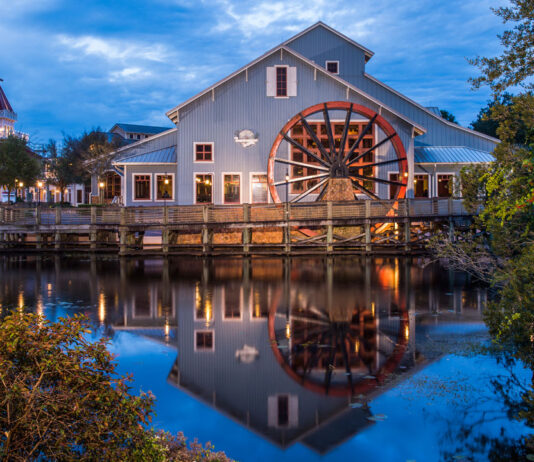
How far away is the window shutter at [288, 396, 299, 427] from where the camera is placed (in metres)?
5.83

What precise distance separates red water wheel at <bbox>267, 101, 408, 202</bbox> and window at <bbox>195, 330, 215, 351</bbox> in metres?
17.3

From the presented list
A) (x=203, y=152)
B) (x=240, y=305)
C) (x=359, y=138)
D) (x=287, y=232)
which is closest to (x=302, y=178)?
(x=359, y=138)

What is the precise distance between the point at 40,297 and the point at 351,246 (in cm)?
1468

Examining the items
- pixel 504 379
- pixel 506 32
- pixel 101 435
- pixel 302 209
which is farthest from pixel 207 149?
pixel 101 435

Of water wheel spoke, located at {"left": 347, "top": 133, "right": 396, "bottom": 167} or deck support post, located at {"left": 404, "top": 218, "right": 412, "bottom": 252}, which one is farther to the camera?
water wheel spoke, located at {"left": 347, "top": 133, "right": 396, "bottom": 167}

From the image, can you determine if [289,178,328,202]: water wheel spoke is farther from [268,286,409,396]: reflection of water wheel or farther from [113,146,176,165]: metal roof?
[268,286,409,396]: reflection of water wheel

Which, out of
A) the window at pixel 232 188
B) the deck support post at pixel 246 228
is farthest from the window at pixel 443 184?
the deck support post at pixel 246 228

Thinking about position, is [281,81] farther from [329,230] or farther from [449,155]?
[449,155]

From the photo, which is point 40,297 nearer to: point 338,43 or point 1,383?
point 1,383

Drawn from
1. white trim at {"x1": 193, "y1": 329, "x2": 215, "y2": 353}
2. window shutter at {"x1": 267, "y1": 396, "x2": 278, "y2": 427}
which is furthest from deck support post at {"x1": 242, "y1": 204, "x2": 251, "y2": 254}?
window shutter at {"x1": 267, "y1": 396, "x2": 278, "y2": 427}

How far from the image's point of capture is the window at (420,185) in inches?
1195

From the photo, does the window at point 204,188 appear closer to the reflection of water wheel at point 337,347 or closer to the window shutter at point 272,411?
the reflection of water wheel at point 337,347

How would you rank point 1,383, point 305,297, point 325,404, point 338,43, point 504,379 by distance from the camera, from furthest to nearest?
point 338,43, point 305,297, point 504,379, point 325,404, point 1,383

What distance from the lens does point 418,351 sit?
8477mm
